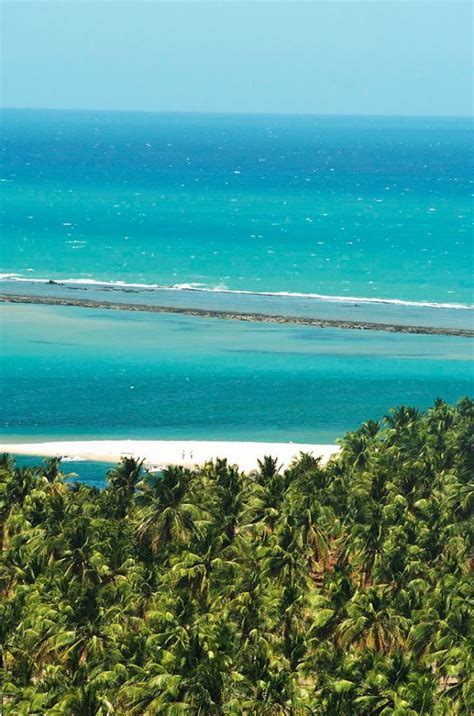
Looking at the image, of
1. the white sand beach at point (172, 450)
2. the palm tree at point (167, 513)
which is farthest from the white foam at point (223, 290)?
the palm tree at point (167, 513)

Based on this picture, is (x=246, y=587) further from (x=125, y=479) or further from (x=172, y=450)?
(x=172, y=450)

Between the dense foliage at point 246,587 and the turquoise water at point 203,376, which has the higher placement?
the turquoise water at point 203,376

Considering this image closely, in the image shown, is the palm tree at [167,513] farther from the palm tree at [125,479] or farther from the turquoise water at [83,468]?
the turquoise water at [83,468]

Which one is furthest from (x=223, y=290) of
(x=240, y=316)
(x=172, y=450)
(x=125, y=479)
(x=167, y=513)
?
(x=167, y=513)

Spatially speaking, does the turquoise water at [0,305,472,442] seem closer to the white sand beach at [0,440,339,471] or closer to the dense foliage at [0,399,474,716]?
the white sand beach at [0,440,339,471]

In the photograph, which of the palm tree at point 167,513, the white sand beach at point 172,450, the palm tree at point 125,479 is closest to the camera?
the palm tree at point 167,513

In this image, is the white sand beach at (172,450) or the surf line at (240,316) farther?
the surf line at (240,316)

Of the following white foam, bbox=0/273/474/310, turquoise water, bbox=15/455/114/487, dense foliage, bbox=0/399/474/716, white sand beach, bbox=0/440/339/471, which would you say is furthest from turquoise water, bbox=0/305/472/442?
dense foliage, bbox=0/399/474/716
